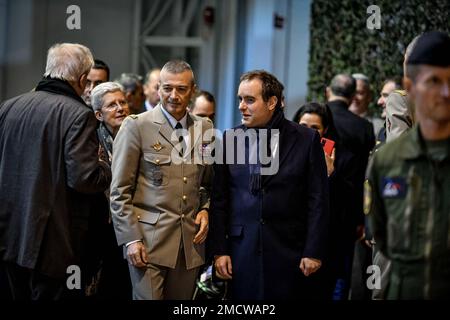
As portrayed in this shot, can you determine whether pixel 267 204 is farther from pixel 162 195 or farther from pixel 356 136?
→ pixel 356 136

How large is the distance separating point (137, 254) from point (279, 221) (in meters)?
0.73

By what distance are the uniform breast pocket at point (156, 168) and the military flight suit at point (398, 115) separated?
1.15 m

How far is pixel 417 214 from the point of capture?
113 inches

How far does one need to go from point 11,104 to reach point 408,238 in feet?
7.59

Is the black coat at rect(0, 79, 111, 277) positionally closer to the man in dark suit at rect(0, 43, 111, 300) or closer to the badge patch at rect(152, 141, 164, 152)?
the man in dark suit at rect(0, 43, 111, 300)

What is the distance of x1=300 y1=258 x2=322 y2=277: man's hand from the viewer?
419cm

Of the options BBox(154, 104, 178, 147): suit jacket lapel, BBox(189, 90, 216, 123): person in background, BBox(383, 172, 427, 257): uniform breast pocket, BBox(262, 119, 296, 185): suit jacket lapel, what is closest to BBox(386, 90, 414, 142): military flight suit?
BBox(262, 119, 296, 185): suit jacket lapel

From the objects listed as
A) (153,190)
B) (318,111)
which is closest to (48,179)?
(153,190)

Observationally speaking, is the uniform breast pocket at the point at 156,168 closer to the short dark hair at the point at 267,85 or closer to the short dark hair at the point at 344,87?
the short dark hair at the point at 267,85

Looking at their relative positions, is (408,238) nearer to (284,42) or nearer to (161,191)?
(161,191)

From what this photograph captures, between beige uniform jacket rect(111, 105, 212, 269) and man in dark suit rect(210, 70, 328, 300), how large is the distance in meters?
0.18

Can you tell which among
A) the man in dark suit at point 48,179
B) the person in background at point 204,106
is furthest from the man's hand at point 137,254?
the person in background at point 204,106
